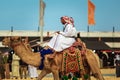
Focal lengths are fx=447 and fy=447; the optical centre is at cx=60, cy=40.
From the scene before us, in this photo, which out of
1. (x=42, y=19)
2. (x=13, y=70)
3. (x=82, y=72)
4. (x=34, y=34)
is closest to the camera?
(x=82, y=72)

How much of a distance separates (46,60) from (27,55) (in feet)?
2.90

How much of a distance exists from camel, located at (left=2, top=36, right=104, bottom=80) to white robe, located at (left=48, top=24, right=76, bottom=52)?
0.27 meters

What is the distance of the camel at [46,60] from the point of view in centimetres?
1439

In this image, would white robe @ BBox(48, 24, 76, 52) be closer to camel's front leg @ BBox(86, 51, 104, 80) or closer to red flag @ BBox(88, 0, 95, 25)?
camel's front leg @ BBox(86, 51, 104, 80)

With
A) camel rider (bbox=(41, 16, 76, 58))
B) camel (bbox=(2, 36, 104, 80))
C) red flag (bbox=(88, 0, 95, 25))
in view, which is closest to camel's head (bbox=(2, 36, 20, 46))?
camel (bbox=(2, 36, 104, 80))

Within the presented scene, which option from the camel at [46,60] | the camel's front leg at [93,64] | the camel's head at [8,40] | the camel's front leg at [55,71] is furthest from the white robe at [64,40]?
the camel's head at [8,40]

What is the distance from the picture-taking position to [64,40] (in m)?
14.8

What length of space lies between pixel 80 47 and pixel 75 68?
28.1 inches

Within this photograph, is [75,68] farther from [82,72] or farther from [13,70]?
[13,70]

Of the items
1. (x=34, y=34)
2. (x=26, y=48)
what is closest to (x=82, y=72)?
(x=26, y=48)

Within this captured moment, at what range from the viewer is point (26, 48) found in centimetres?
1503

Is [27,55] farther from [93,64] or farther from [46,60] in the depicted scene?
[93,64]

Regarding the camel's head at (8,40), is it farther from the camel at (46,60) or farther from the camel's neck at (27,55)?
the camel's neck at (27,55)

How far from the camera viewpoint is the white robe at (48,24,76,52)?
1464cm
